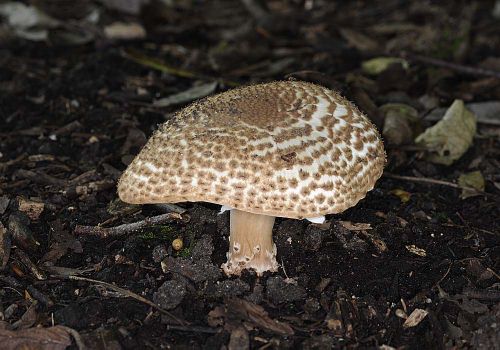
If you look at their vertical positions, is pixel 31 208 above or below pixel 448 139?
below

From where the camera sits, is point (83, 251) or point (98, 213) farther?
point (98, 213)

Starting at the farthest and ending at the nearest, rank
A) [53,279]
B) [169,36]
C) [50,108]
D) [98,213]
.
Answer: [169,36] < [50,108] < [98,213] < [53,279]

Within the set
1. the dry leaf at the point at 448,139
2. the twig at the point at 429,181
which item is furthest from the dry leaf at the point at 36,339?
the dry leaf at the point at 448,139

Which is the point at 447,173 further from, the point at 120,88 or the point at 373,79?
the point at 120,88

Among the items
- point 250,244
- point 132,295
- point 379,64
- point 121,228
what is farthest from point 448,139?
point 132,295

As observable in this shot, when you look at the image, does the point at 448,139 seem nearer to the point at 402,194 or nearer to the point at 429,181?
the point at 429,181

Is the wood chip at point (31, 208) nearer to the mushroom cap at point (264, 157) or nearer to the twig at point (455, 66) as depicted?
the mushroom cap at point (264, 157)

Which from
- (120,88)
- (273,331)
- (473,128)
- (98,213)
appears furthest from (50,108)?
(473,128)
